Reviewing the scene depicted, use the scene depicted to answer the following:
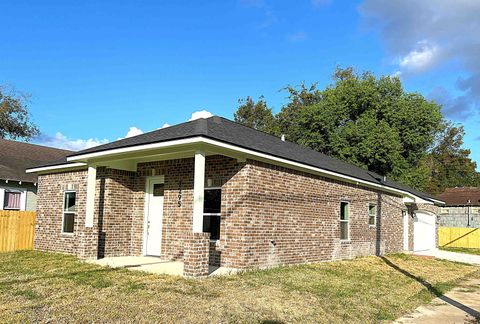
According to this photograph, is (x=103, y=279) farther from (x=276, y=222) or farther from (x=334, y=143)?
(x=334, y=143)

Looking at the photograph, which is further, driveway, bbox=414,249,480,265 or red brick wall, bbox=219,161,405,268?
driveway, bbox=414,249,480,265

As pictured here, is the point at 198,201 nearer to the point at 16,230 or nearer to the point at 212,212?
the point at 212,212

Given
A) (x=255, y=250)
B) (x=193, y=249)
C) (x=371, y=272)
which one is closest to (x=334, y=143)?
(x=371, y=272)

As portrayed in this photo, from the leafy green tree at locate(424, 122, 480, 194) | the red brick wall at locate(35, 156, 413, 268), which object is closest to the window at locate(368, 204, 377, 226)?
the red brick wall at locate(35, 156, 413, 268)

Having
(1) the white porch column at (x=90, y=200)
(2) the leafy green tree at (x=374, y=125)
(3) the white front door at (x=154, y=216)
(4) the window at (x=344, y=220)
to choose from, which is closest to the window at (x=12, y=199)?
(1) the white porch column at (x=90, y=200)

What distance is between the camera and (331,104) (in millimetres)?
35500

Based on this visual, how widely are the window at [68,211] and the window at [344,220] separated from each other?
9534 mm

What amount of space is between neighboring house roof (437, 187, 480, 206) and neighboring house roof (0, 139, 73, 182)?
114ft

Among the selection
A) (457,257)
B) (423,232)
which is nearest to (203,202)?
(457,257)

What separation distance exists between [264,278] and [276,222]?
Answer: 2692 millimetres

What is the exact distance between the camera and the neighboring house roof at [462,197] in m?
41.2

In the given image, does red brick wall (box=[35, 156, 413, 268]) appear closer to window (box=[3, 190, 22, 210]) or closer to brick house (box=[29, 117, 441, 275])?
brick house (box=[29, 117, 441, 275])

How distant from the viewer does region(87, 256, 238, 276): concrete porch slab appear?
10.5 meters

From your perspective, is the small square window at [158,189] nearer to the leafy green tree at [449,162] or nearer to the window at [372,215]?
the window at [372,215]
